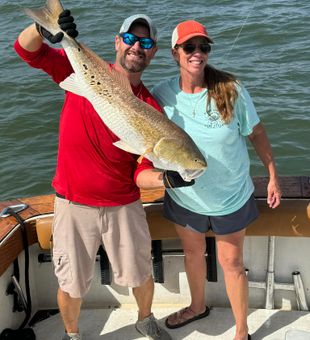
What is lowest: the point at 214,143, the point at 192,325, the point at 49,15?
the point at 192,325

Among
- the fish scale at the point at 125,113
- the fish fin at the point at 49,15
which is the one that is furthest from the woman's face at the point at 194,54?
the fish fin at the point at 49,15

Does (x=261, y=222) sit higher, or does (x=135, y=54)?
(x=135, y=54)

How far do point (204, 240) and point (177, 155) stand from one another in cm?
98

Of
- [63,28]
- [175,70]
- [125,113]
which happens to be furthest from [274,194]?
[175,70]

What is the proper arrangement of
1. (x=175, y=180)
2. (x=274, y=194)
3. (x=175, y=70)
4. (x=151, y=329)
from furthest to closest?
(x=175, y=70), (x=151, y=329), (x=274, y=194), (x=175, y=180)

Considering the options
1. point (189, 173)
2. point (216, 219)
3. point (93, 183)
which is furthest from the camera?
point (216, 219)

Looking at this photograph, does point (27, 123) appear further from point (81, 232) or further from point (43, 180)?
point (81, 232)

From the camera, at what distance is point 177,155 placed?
2.77 meters

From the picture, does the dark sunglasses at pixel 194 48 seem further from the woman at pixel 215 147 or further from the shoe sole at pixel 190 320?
the shoe sole at pixel 190 320

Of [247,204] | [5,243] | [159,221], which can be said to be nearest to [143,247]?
[159,221]

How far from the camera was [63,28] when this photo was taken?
2.83 m

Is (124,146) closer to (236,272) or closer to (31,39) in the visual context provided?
(31,39)

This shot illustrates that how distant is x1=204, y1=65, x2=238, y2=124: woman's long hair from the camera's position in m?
3.04

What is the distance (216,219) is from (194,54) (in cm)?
105
